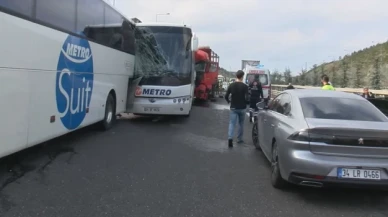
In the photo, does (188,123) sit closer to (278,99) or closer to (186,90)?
(186,90)

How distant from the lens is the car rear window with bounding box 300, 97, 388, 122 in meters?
5.35

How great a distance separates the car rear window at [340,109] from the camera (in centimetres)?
535

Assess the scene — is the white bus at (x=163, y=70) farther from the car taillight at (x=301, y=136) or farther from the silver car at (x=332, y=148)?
the car taillight at (x=301, y=136)

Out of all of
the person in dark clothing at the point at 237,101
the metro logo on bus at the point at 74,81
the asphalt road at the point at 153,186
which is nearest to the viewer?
the asphalt road at the point at 153,186

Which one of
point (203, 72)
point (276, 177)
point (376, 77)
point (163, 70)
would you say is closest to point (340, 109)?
point (276, 177)

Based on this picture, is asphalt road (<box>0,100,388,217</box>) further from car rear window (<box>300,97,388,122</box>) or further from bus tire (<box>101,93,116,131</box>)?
bus tire (<box>101,93,116,131</box>)

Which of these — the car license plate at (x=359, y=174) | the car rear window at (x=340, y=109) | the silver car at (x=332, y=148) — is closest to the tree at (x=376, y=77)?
the car rear window at (x=340, y=109)

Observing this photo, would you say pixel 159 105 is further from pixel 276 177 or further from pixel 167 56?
pixel 276 177

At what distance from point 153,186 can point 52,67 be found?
284 cm

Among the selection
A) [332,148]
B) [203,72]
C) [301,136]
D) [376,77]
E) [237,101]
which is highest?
[376,77]

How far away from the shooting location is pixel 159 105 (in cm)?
1184

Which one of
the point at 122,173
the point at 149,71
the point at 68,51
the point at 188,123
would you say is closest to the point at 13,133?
the point at 122,173

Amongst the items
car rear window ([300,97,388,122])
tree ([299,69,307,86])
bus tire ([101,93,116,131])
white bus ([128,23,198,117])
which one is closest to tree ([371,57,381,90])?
tree ([299,69,307,86])

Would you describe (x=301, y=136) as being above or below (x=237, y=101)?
below
